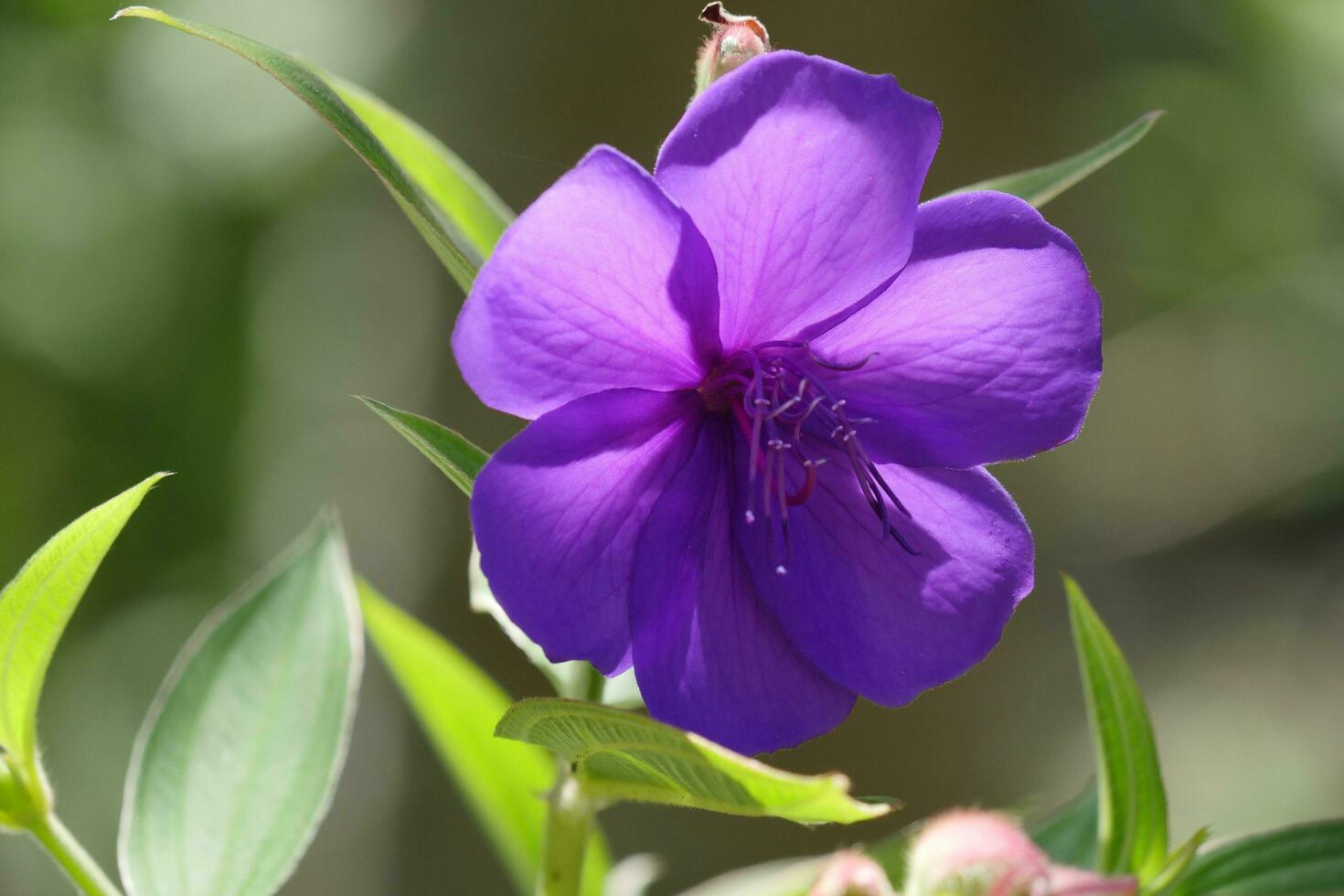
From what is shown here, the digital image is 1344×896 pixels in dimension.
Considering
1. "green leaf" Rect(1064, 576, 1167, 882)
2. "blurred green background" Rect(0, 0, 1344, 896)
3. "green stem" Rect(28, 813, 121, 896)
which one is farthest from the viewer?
"blurred green background" Rect(0, 0, 1344, 896)

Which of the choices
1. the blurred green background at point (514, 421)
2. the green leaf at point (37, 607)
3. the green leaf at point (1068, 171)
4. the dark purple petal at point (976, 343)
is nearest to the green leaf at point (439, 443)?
the green leaf at point (37, 607)

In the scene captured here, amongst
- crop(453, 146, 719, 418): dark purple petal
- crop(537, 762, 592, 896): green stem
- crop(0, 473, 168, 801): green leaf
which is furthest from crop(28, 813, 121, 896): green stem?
crop(453, 146, 719, 418): dark purple petal

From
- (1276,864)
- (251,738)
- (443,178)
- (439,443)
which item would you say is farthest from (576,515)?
(1276,864)

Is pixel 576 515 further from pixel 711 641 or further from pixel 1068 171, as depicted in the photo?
pixel 1068 171

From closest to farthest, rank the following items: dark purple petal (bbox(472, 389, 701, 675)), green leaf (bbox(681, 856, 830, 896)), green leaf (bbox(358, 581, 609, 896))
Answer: dark purple petal (bbox(472, 389, 701, 675)), green leaf (bbox(681, 856, 830, 896)), green leaf (bbox(358, 581, 609, 896))

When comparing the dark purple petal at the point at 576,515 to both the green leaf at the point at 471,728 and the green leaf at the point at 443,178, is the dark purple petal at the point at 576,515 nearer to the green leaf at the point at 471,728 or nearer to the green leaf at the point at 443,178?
the green leaf at the point at 443,178

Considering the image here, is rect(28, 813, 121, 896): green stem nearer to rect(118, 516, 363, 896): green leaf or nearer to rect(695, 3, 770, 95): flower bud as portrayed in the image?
rect(118, 516, 363, 896): green leaf
